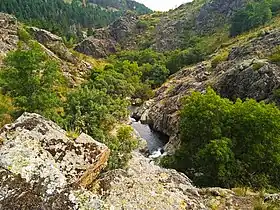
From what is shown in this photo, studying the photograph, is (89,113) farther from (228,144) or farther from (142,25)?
(142,25)

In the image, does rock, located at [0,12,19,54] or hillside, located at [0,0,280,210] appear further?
rock, located at [0,12,19,54]

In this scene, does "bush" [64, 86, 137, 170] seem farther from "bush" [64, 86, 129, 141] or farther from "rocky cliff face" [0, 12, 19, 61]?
"rocky cliff face" [0, 12, 19, 61]

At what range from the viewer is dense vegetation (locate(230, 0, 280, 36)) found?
100750 millimetres

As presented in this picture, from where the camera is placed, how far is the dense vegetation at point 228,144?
2370cm

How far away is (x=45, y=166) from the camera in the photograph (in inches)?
424

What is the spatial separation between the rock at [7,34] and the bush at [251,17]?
78060 mm

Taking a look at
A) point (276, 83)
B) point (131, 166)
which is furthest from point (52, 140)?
point (276, 83)

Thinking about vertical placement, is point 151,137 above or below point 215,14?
below

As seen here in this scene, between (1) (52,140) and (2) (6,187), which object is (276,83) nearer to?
(1) (52,140)

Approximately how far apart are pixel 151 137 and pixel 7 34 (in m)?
45.5

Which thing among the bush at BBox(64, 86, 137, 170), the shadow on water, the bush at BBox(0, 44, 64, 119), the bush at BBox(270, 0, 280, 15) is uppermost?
the bush at BBox(270, 0, 280, 15)

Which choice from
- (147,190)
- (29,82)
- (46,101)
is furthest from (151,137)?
(147,190)

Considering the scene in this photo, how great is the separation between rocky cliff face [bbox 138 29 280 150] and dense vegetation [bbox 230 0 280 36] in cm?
3589

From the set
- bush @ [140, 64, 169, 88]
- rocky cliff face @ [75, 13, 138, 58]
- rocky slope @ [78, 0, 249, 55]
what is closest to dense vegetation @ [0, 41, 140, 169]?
bush @ [140, 64, 169, 88]
